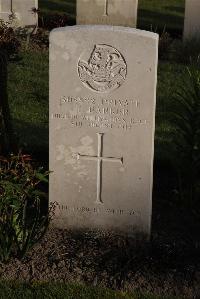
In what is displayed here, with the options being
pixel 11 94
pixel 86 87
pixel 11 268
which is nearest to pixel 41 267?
pixel 11 268

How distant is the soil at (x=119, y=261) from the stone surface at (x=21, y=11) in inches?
271

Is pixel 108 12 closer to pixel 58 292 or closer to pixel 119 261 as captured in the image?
pixel 119 261

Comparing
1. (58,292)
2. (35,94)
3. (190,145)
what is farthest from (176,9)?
(58,292)

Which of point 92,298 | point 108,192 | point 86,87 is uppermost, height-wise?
point 86,87

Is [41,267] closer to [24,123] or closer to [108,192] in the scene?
[108,192]

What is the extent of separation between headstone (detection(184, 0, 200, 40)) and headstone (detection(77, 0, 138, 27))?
878 mm

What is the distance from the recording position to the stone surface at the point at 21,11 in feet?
39.2

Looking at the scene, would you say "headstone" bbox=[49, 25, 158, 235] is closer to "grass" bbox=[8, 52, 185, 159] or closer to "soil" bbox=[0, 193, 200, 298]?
"soil" bbox=[0, 193, 200, 298]

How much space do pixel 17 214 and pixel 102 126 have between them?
0.87 metres

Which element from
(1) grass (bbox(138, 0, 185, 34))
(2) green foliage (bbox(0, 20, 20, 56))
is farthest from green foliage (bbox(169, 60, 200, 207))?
(1) grass (bbox(138, 0, 185, 34))

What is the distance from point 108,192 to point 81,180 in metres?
0.22

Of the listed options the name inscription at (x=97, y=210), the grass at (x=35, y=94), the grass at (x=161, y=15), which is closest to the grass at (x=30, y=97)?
the grass at (x=35, y=94)

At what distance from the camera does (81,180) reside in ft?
18.2

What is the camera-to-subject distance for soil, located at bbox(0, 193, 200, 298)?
5.03 meters
